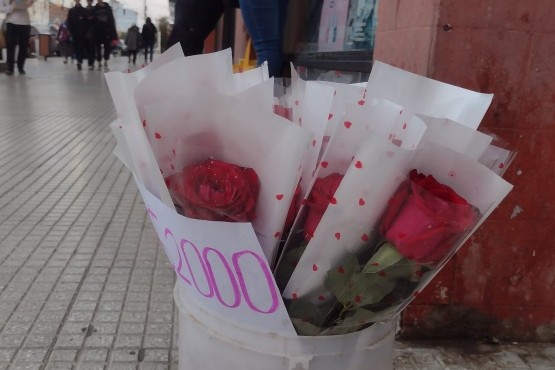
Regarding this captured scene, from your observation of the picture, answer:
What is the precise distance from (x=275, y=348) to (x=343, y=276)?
18 centimetres

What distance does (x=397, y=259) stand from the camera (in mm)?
926

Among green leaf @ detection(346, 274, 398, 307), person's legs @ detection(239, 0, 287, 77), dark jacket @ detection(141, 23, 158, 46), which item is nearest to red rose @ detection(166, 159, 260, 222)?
green leaf @ detection(346, 274, 398, 307)

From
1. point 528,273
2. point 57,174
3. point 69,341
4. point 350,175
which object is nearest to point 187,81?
point 350,175

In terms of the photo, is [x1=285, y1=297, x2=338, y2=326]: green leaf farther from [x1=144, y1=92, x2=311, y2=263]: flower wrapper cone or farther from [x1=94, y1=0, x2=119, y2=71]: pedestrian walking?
[x1=94, y1=0, x2=119, y2=71]: pedestrian walking

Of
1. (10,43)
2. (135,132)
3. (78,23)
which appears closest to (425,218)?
(135,132)

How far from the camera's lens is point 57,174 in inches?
166

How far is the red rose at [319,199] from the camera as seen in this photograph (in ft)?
3.13

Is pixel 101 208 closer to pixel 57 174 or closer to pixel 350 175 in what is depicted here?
pixel 57 174

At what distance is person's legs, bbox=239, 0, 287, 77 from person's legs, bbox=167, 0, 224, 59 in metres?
0.40

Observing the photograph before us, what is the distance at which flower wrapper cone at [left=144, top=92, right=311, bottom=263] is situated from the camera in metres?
0.91

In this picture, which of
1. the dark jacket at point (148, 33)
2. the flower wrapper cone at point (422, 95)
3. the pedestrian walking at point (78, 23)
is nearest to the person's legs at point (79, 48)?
the pedestrian walking at point (78, 23)

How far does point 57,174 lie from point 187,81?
355 cm

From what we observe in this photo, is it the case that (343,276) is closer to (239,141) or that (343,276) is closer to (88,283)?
(239,141)

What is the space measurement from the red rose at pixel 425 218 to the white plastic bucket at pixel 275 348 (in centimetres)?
21
